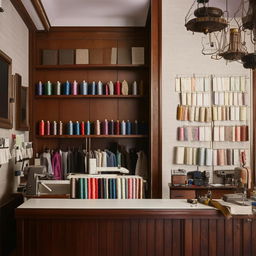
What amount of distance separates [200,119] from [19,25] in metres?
3.20

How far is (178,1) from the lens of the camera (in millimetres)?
6035

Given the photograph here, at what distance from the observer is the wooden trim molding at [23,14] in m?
5.42

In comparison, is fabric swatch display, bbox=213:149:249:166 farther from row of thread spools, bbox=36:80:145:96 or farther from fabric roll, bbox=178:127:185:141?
row of thread spools, bbox=36:80:145:96

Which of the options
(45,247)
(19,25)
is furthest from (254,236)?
(19,25)

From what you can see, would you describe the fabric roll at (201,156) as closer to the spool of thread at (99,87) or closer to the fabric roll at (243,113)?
the fabric roll at (243,113)

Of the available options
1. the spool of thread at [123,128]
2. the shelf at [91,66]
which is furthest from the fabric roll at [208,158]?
the shelf at [91,66]

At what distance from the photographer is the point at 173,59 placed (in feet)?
19.7

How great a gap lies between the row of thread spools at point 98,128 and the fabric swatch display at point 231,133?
4.48 ft

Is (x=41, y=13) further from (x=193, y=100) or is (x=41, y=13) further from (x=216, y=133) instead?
(x=216, y=133)

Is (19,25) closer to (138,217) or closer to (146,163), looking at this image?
(146,163)

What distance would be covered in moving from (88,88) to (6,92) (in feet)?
6.78

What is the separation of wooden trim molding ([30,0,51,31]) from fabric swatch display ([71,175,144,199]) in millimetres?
2761

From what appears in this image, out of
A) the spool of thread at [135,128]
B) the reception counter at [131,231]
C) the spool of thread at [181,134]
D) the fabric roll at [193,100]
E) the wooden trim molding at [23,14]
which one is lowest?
the reception counter at [131,231]

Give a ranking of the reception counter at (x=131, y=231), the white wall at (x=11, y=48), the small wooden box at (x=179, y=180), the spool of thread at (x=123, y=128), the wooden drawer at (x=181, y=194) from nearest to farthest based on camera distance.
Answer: the reception counter at (x=131, y=231), the white wall at (x=11, y=48), the wooden drawer at (x=181, y=194), the small wooden box at (x=179, y=180), the spool of thread at (x=123, y=128)
